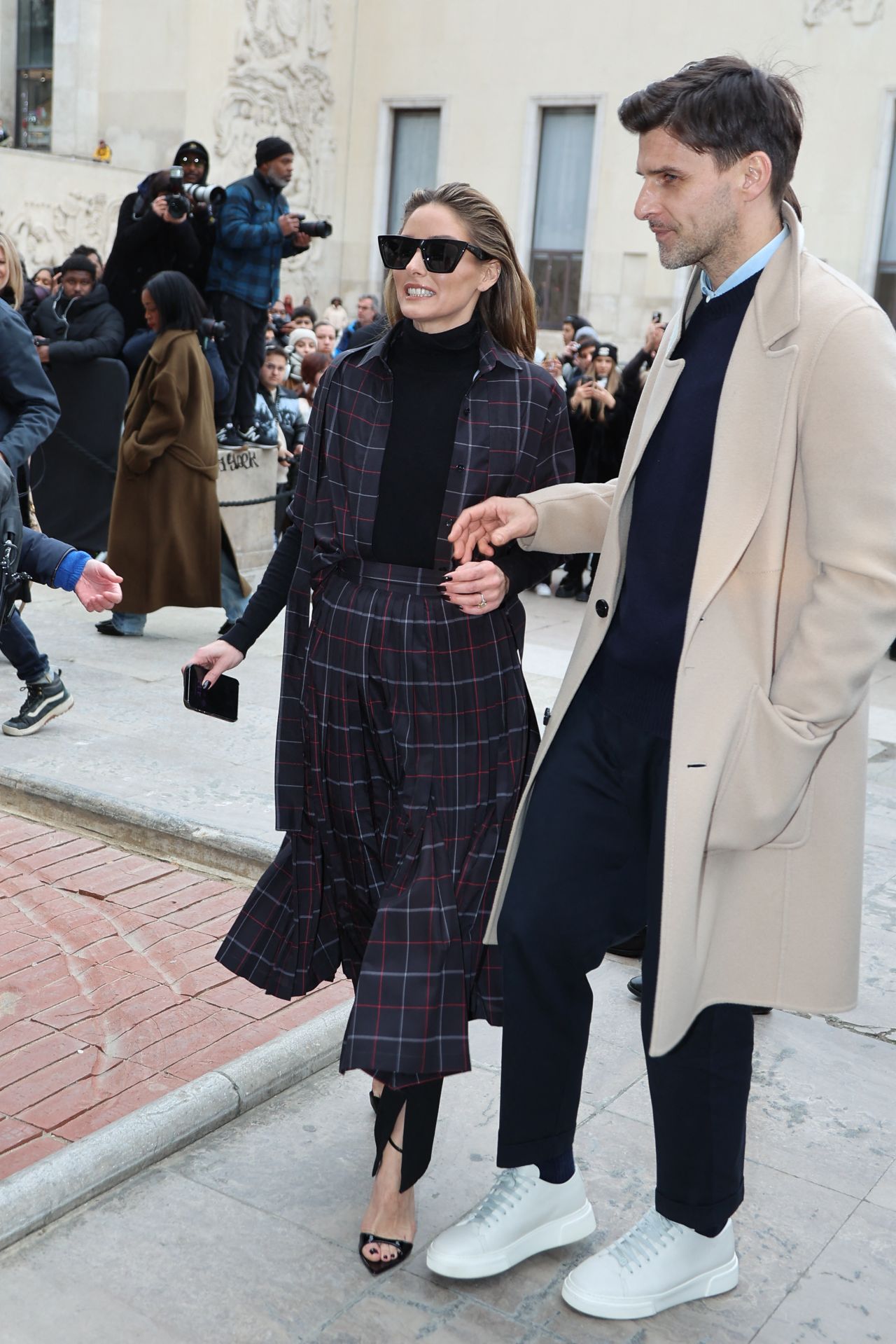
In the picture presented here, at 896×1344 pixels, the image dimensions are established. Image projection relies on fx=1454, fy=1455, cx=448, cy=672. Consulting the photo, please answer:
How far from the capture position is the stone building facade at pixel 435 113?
2175 centimetres

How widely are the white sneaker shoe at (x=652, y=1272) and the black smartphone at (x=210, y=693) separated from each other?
1.27 metres

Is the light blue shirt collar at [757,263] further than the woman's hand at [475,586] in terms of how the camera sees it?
No

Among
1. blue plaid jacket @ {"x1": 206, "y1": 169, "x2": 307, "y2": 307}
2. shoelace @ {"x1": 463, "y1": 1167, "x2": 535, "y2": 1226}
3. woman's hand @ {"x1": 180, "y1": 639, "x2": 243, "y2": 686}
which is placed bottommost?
shoelace @ {"x1": 463, "y1": 1167, "x2": 535, "y2": 1226}

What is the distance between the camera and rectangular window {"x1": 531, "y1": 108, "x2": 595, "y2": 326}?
2477cm

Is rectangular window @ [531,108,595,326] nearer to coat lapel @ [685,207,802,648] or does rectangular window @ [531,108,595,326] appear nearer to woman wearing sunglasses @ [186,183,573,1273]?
woman wearing sunglasses @ [186,183,573,1273]

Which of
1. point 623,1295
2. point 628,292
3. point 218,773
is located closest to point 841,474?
point 623,1295

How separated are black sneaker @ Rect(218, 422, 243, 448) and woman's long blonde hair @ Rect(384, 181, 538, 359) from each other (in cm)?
714

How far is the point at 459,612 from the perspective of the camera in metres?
2.77

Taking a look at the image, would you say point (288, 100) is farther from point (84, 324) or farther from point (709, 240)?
point (709, 240)

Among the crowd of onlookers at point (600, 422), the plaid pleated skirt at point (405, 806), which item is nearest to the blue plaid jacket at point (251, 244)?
the crowd of onlookers at point (600, 422)

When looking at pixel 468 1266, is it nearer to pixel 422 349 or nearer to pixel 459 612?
pixel 459 612

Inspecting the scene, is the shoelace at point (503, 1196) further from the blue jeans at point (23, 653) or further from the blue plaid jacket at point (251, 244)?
the blue plaid jacket at point (251, 244)

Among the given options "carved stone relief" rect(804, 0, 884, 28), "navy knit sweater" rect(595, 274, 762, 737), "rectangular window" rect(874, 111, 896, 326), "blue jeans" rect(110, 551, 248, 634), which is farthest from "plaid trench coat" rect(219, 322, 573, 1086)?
"carved stone relief" rect(804, 0, 884, 28)

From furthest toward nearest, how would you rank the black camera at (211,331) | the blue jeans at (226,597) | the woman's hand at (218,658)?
the black camera at (211,331), the blue jeans at (226,597), the woman's hand at (218,658)
